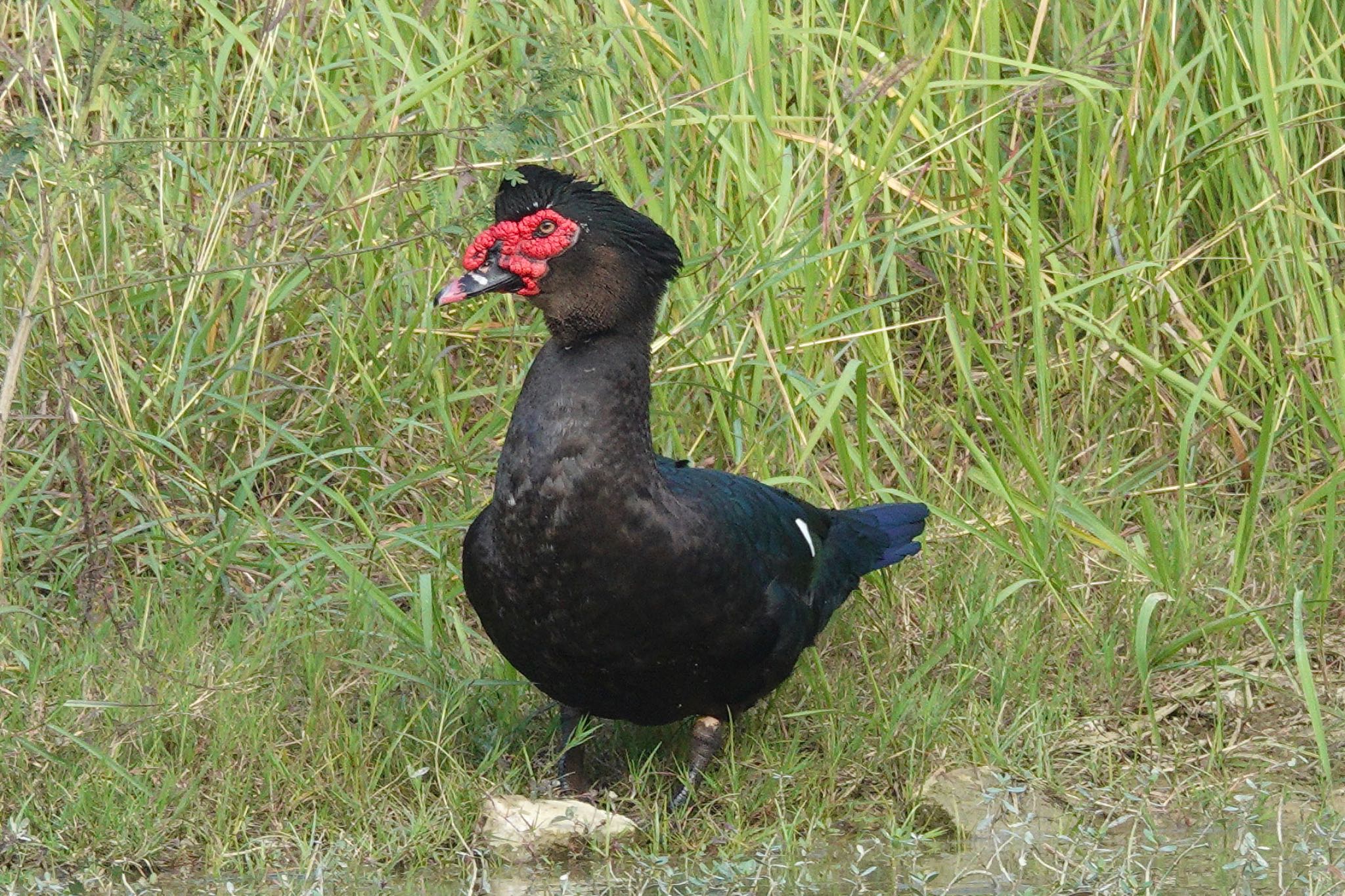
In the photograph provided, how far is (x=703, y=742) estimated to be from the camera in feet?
13.5

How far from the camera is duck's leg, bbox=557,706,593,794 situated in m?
4.09

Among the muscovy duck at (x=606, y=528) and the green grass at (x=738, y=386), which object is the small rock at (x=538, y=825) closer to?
the green grass at (x=738, y=386)

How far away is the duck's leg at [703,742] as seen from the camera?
13.4 feet

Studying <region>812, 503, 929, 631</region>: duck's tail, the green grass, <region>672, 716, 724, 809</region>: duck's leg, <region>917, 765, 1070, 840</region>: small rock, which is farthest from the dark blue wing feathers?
<region>917, 765, 1070, 840</region>: small rock

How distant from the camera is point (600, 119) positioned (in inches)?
207

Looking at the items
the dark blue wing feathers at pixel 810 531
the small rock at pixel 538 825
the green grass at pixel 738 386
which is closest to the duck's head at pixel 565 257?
the green grass at pixel 738 386

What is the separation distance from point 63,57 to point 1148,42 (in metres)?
3.11

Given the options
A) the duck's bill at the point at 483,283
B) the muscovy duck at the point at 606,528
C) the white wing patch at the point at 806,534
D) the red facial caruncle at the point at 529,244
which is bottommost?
the white wing patch at the point at 806,534

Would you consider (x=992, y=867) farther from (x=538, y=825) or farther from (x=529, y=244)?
(x=529, y=244)

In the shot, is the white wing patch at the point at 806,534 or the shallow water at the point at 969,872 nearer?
the shallow water at the point at 969,872

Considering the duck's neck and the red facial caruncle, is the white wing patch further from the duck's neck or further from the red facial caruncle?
the red facial caruncle

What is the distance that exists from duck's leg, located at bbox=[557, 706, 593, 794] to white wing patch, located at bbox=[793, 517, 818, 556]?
634mm

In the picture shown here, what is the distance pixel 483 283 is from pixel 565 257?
0.18 m

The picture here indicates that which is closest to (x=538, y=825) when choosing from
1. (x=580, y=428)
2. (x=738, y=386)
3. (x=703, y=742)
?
(x=703, y=742)
